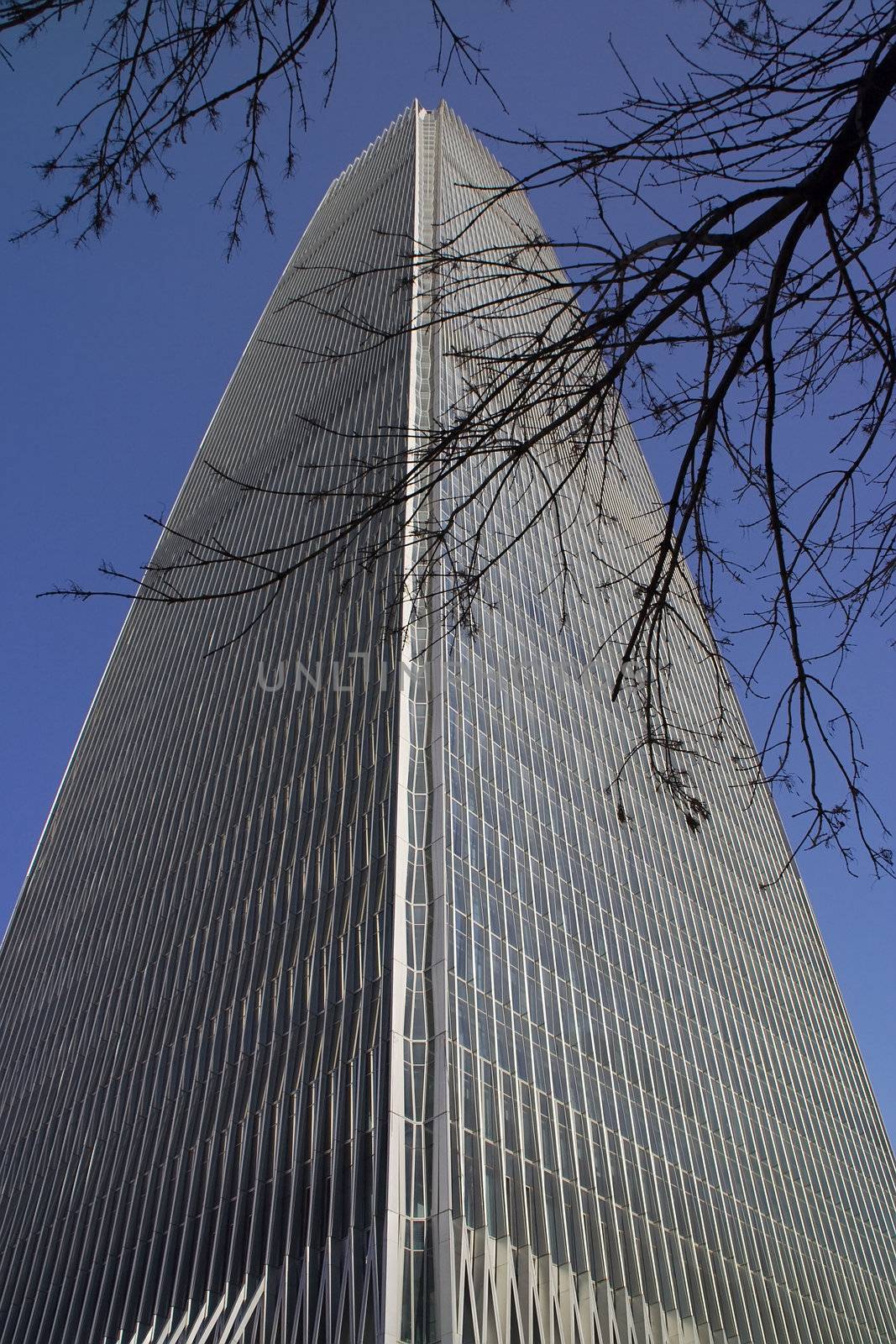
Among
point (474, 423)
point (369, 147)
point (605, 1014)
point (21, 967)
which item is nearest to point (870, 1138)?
point (605, 1014)

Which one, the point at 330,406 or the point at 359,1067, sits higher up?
the point at 330,406

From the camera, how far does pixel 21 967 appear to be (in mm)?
48500

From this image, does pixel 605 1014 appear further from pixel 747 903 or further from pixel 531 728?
pixel 747 903

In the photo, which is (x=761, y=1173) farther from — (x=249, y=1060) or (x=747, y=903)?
(x=249, y=1060)

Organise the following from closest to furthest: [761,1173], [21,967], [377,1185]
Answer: [377,1185] → [761,1173] → [21,967]

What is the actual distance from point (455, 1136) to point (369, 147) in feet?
280

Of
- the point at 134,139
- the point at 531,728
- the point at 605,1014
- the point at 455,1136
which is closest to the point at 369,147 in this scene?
the point at 531,728

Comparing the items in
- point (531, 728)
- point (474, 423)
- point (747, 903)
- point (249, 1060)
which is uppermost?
point (747, 903)

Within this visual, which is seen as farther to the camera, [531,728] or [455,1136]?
[531,728]

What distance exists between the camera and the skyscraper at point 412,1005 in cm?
2203

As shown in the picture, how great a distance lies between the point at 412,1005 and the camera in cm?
2420

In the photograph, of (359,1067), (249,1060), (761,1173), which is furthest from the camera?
(761,1173)

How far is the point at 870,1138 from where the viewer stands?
51.1m

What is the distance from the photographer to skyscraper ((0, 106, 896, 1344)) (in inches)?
867
